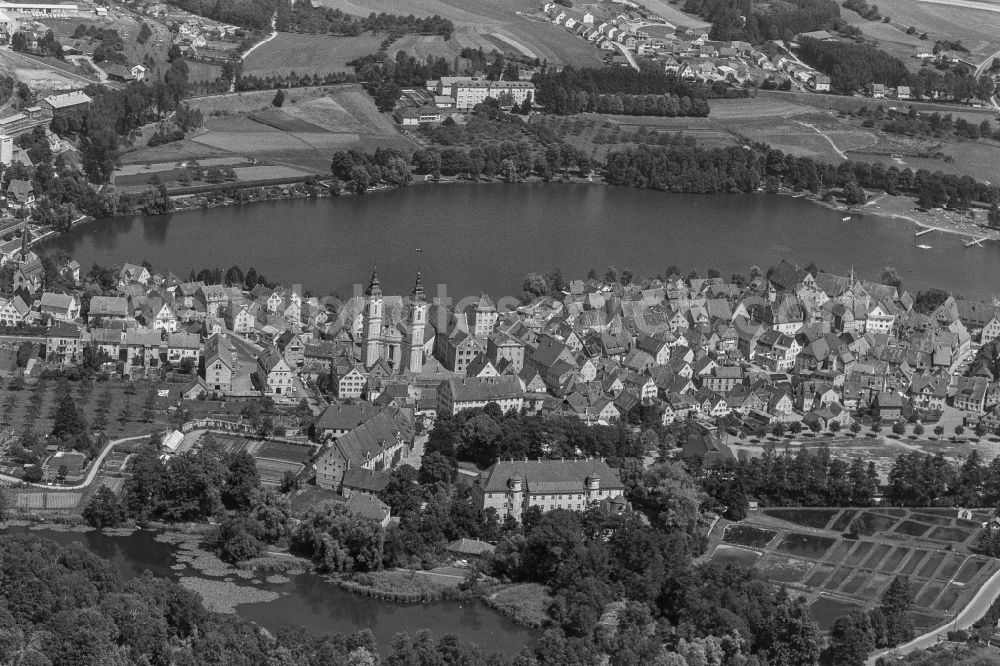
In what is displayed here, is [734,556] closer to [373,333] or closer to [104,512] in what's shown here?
[373,333]

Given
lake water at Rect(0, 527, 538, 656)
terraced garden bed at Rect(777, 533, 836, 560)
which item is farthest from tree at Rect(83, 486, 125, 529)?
terraced garden bed at Rect(777, 533, 836, 560)

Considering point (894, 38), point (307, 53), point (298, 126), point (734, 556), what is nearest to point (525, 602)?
point (734, 556)

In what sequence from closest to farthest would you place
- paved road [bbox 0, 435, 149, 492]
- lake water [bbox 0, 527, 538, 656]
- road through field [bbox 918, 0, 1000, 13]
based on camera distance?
lake water [bbox 0, 527, 538, 656]
paved road [bbox 0, 435, 149, 492]
road through field [bbox 918, 0, 1000, 13]

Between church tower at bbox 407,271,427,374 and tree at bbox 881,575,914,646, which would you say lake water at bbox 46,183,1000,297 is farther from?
tree at bbox 881,575,914,646

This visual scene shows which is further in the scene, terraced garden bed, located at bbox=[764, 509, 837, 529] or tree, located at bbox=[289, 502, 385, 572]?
terraced garden bed, located at bbox=[764, 509, 837, 529]

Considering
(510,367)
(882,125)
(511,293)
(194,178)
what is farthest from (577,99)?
(510,367)

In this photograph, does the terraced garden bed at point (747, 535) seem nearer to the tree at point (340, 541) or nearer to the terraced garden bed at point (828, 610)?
the terraced garden bed at point (828, 610)
